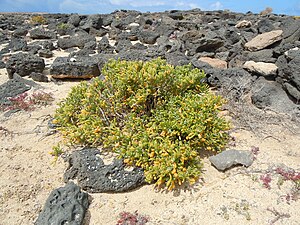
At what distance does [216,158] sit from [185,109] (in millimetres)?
822

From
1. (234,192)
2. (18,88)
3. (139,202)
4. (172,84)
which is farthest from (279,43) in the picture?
(18,88)

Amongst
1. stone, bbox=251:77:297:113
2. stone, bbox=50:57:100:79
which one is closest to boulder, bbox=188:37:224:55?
stone, bbox=50:57:100:79

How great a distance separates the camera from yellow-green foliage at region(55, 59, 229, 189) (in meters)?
3.20

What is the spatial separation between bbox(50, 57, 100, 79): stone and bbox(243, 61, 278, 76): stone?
12.1 feet

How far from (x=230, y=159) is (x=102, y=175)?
1682 millimetres

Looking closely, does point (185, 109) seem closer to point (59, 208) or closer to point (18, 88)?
point (59, 208)

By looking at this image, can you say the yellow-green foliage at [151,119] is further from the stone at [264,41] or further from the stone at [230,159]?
the stone at [264,41]

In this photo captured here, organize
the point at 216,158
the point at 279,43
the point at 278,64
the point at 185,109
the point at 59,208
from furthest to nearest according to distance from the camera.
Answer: the point at 279,43 → the point at 278,64 → the point at 185,109 → the point at 216,158 → the point at 59,208

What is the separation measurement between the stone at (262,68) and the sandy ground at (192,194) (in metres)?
1.44

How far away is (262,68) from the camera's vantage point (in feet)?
17.0

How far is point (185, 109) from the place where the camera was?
377 cm

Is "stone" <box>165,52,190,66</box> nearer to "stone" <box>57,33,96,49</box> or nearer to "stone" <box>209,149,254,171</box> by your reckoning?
"stone" <box>209,149,254,171</box>

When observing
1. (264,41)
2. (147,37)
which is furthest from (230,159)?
(147,37)

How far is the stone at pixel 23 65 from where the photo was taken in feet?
23.1
